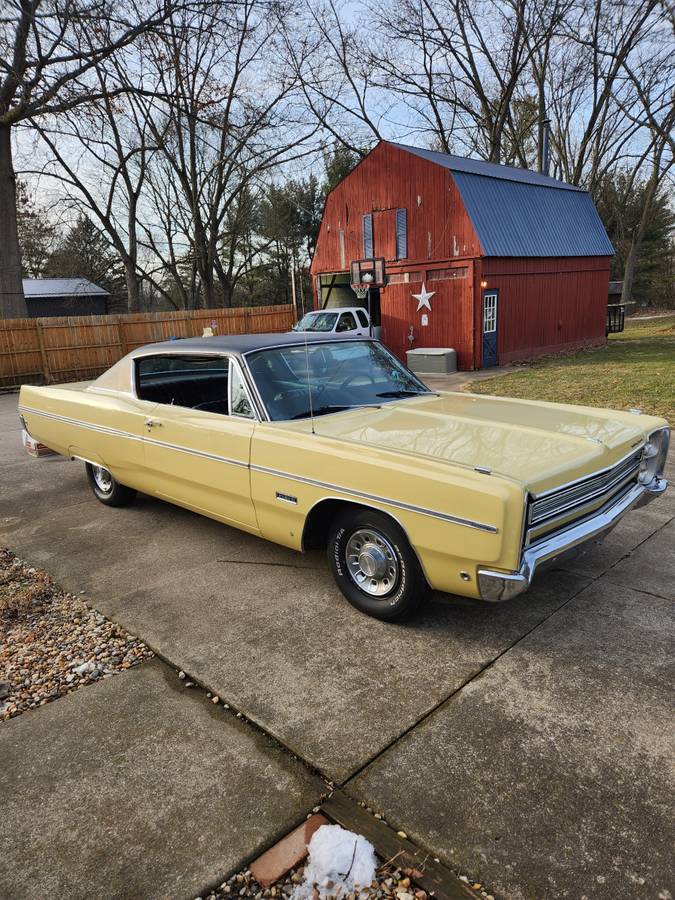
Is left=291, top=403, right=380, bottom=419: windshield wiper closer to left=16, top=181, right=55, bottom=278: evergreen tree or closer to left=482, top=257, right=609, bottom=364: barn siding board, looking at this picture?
left=482, top=257, right=609, bottom=364: barn siding board

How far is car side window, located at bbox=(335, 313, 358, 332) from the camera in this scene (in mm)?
15969

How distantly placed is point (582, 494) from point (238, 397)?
7.39ft

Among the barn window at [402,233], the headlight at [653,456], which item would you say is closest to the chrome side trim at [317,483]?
the headlight at [653,456]

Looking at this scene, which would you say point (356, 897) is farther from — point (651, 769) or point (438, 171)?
point (438, 171)

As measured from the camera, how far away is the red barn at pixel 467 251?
16.1 meters

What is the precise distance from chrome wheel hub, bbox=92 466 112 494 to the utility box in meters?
11.6

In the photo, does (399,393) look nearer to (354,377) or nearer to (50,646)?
(354,377)

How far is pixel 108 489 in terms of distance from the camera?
5.78m

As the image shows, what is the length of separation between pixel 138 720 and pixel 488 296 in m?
15.3

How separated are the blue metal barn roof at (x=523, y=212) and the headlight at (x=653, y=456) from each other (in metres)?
12.6

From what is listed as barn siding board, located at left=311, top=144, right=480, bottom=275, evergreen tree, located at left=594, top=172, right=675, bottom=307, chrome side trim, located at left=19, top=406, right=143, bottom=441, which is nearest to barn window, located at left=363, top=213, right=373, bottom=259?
barn siding board, located at left=311, top=144, right=480, bottom=275

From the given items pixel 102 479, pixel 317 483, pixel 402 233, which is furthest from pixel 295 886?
pixel 402 233

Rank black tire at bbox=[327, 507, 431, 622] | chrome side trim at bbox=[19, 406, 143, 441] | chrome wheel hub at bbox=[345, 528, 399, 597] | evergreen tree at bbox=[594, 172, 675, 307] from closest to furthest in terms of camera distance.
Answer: black tire at bbox=[327, 507, 431, 622] → chrome wheel hub at bbox=[345, 528, 399, 597] → chrome side trim at bbox=[19, 406, 143, 441] → evergreen tree at bbox=[594, 172, 675, 307]

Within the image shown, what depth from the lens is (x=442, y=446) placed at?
3352 mm
